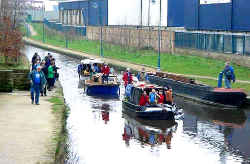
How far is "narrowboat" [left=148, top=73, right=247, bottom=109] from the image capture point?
31.8 metres

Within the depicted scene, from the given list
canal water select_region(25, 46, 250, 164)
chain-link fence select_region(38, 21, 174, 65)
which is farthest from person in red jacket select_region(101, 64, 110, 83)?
chain-link fence select_region(38, 21, 174, 65)

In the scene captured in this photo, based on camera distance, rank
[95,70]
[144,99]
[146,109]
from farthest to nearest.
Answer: [95,70] < [144,99] < [146,109]

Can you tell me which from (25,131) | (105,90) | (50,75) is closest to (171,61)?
(105,90)

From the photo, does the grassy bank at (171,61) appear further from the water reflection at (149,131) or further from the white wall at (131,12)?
the water reflection at (149,131)

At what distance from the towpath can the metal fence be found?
984 inches

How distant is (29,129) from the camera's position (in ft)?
71.6

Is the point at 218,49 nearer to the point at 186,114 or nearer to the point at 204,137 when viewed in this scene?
the point at 186,114

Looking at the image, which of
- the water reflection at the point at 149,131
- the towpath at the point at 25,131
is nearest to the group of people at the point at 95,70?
the towpath at the point at 25,131

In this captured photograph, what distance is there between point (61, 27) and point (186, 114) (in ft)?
288

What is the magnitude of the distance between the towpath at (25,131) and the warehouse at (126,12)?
38040 millimetres

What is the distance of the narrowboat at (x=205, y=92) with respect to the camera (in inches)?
1250

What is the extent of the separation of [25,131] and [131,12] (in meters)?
67.0

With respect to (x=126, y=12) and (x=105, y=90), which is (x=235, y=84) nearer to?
(x=105, y=90)

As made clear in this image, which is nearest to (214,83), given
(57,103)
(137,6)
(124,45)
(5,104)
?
(57,103)
